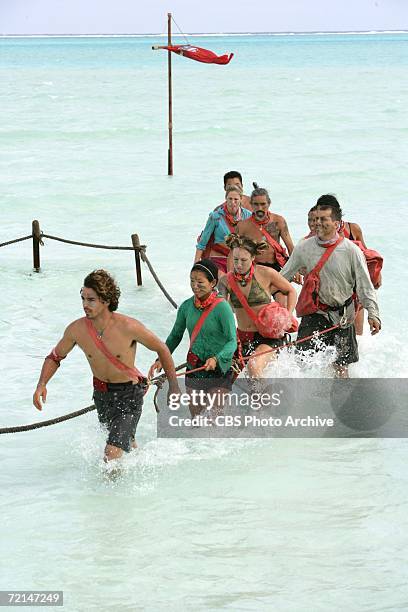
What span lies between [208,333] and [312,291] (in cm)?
100

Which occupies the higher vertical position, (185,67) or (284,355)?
(185,67)

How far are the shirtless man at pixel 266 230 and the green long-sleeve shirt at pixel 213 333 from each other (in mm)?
2100

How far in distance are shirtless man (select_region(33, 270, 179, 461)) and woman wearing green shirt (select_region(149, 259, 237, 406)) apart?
0.34 meters

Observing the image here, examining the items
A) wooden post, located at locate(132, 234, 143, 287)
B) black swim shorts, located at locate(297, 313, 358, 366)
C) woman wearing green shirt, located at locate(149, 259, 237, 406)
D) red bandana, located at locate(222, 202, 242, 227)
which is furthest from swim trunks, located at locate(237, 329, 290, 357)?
wooden post, located at locate(132, 234, 143, 287)

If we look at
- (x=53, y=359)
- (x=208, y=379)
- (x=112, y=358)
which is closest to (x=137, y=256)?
(x=208, y=379)

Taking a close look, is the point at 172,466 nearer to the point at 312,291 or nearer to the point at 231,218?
the point at 312,291

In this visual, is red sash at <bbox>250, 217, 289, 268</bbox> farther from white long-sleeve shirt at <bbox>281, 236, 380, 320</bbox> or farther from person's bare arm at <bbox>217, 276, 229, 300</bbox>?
person's bare arm at <bbox>217, 276, 229, 300</bbox>

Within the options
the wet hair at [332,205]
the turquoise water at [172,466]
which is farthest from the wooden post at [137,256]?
the wet hair at [332,205]

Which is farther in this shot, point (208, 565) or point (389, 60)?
point (389, 60)

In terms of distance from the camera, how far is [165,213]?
19.3 m

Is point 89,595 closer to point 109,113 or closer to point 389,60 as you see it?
point 109,113

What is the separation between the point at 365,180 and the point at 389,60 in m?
71.1

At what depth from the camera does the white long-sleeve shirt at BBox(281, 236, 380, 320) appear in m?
7.24

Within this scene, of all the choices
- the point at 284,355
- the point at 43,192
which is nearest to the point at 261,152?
the point at 43,192
